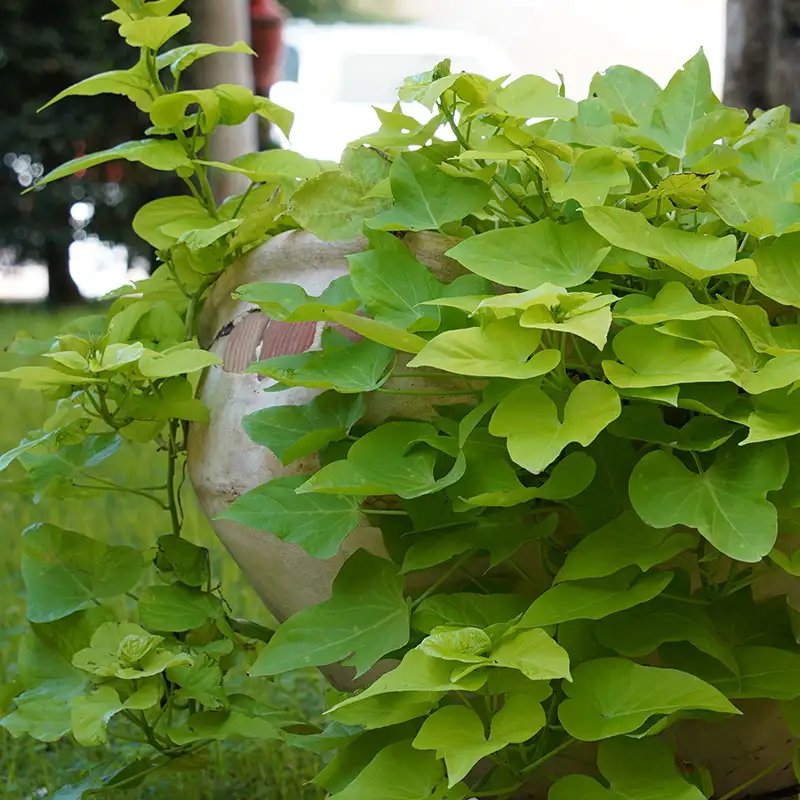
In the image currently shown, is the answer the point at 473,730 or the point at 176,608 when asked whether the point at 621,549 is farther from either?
the point at 176,608

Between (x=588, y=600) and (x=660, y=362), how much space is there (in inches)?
6.8

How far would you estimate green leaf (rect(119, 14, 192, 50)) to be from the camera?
0.90 m

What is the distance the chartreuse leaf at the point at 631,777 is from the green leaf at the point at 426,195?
0.42 m

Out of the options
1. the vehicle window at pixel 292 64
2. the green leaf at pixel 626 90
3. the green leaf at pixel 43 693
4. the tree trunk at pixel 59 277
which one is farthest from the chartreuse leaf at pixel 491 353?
the tree trunk at pixel 59 277

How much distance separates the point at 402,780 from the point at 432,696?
0.07 meters

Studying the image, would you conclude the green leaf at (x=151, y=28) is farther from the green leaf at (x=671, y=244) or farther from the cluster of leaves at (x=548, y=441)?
the green leaf at (x=671, y=244)

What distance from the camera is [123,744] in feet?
4.02

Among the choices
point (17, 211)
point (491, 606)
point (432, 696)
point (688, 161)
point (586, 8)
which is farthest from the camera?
point (586, 8)

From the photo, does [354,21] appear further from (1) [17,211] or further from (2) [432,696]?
(2) [432,696]

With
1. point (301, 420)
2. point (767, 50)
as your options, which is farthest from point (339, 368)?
point (767, 50)

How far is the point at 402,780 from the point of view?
26.6 inches

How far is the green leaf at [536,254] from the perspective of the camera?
727mm

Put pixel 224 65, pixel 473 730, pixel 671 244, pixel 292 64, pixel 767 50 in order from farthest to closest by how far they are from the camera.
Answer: pixel 292 64
pixel 224 65
pixel 767 50
pixel 671 244
pixel 473 730

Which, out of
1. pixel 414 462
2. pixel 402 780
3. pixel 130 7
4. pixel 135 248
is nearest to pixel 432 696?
pixel 402 780
